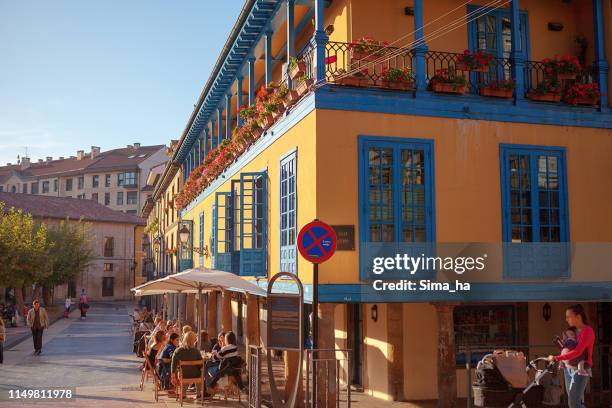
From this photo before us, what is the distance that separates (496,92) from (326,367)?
5479 mm

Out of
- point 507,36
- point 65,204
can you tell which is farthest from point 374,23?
point 65,204

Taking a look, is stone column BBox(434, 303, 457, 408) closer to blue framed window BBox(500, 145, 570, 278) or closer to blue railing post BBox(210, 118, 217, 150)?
blue framed window BBox(500, 145, 570, 278)

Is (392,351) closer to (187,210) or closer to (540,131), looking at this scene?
(540,131)

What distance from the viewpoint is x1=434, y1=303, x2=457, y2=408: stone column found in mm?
11586

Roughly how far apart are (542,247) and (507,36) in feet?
14.3

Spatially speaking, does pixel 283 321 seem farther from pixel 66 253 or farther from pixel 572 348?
pixel 66 253

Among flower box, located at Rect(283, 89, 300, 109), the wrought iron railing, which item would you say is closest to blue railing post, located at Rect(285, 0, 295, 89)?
flower box, located at Rect(283, 89, 300, 109)

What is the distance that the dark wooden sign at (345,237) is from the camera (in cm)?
1114

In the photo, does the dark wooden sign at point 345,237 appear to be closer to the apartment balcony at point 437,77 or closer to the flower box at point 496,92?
the apartment balcony at point 437,77

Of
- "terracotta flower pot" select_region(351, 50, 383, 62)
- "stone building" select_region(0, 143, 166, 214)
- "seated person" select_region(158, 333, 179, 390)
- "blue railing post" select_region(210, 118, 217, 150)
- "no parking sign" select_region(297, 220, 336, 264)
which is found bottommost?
"seated person" select_region(158, 333, 179, 390)

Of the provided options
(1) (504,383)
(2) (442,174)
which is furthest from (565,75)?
(1) (504,383)

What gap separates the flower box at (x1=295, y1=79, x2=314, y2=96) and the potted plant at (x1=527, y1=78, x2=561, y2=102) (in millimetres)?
3940

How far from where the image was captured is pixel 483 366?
33.9 feet

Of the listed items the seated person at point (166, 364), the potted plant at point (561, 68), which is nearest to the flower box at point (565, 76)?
the potted plant at point (561, 68)
